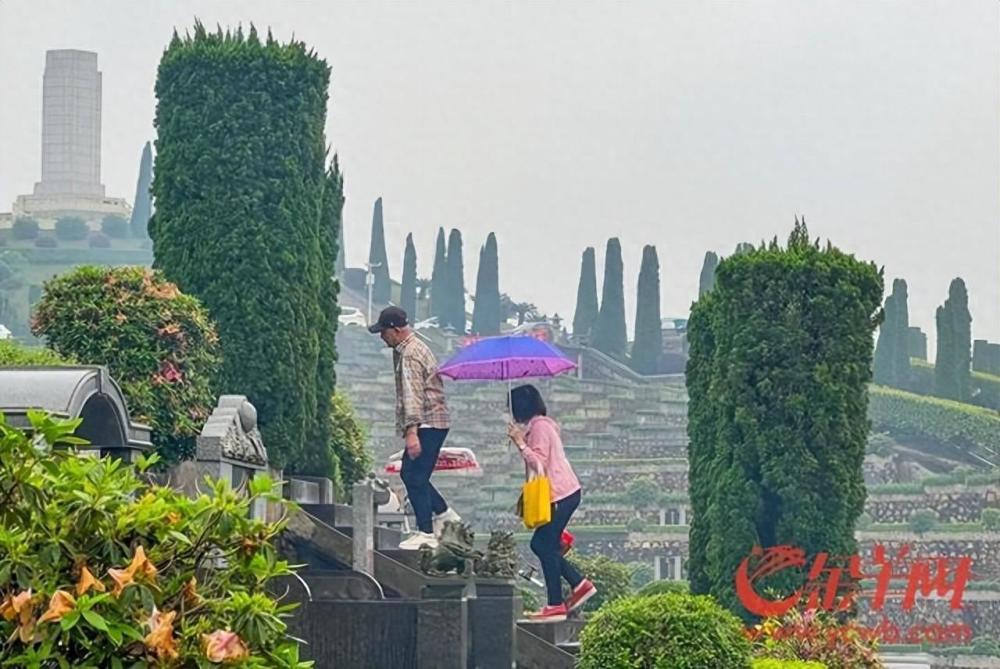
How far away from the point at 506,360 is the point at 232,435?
372 centimetres

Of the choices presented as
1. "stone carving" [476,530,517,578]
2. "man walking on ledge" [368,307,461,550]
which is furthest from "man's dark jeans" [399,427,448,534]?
"stone carving" [476,530,517,578]

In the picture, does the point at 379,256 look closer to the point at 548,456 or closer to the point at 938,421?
the point at 938,421

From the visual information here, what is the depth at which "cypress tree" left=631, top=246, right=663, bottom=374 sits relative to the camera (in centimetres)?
9511

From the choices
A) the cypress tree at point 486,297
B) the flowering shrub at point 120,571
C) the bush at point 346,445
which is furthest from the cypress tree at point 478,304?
the flowering shrub at point 120,571

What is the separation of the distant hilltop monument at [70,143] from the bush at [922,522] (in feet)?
229

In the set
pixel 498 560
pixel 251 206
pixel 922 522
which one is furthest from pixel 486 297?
pixel 498 560

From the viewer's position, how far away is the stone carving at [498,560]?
16.7m

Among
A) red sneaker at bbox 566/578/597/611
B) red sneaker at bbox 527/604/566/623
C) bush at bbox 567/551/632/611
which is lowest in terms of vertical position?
bush at bbox 567/551/632/611

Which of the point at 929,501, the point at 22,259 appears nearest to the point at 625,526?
the point at 929,501

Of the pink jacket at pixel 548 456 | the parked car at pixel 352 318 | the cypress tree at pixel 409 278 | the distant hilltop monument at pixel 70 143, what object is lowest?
the pink jacket at pixel 548 456

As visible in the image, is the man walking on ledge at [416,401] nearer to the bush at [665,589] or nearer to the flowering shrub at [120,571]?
the bush at [665,589]

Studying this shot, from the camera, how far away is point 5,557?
7.98 m

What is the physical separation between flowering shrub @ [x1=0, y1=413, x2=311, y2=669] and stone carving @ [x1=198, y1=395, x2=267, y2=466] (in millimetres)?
7247

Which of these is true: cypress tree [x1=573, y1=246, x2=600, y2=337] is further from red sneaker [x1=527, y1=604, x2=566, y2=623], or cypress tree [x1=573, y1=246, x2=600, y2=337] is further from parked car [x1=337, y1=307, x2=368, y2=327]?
red sneaker [x1=527, y1=604, x2=566, y2=623]
